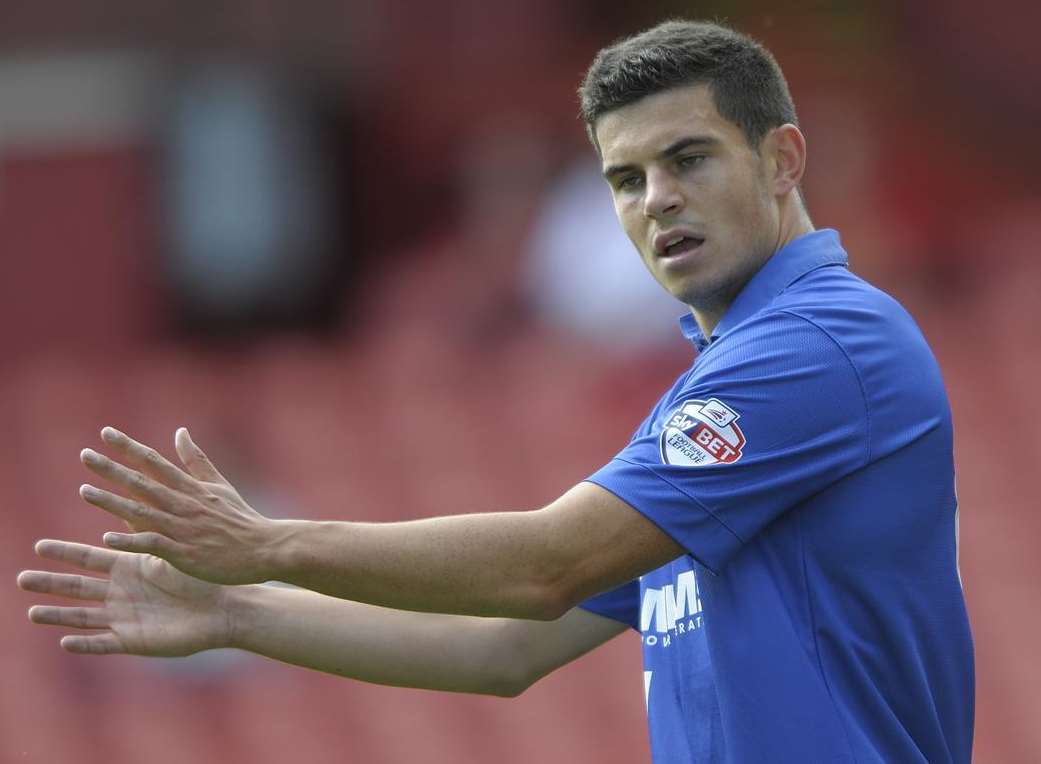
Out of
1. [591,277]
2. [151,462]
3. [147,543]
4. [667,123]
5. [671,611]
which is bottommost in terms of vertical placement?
[671,611]

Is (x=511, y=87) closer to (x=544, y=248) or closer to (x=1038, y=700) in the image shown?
(x=544, y=248)

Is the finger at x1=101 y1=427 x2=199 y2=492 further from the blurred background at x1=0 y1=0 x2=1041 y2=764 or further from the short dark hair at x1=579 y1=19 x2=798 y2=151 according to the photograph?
the blurred background at x1=0 y1=0 x2=1041 y2=764

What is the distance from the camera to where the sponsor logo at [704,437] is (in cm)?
259

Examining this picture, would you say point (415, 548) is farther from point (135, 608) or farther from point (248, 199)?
point (248, 199)

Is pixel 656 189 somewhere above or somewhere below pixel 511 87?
below

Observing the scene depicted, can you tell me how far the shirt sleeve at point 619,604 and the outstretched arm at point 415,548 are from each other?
1.70 ft

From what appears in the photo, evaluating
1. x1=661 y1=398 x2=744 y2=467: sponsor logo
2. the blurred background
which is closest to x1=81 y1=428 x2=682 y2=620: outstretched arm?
x1=661 y1=398 x2=744 y2=467: sponsor logo

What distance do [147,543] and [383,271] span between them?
7481mm

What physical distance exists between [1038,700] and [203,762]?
10.8ft

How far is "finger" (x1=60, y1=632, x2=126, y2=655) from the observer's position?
2795mm

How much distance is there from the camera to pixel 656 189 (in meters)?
2.85

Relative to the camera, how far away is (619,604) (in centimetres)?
313

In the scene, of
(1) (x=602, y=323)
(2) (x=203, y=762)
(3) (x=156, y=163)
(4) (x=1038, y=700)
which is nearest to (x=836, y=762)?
(4) (x=1038, y=700)

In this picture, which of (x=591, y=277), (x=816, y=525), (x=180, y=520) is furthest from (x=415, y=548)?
(x=591, y=277)
